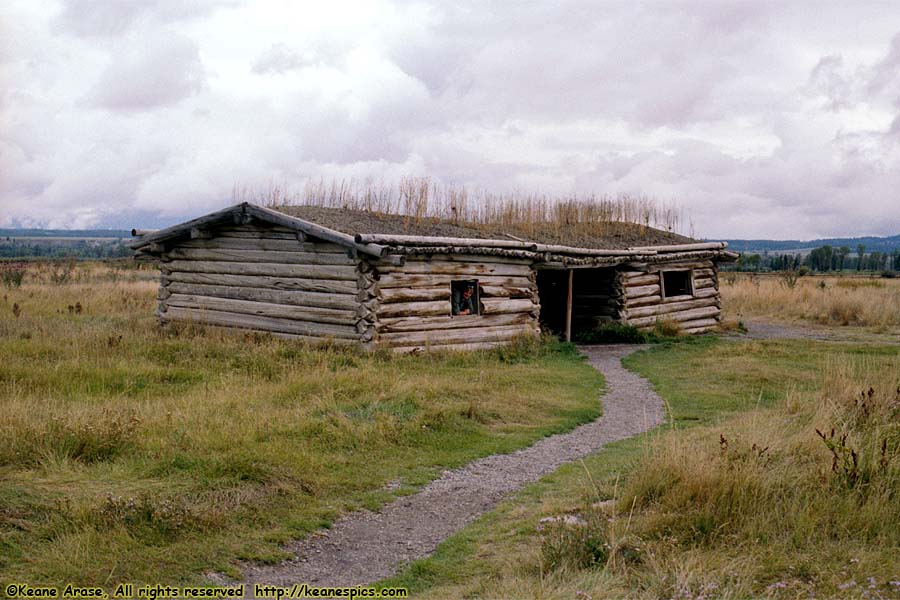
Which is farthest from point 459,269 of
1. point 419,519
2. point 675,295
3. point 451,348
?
point 419,519

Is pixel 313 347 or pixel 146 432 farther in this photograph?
pixel 313 347

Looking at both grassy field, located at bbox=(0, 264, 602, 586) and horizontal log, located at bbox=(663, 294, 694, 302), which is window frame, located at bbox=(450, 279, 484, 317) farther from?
horizontal log, located at bbox=(663, 294, 694, 302)

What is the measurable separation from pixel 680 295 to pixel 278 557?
65.2 feet

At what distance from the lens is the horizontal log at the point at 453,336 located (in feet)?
52.1

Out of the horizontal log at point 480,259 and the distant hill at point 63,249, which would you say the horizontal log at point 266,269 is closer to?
the horizontal log at point 480,259

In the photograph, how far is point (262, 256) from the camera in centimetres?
1741

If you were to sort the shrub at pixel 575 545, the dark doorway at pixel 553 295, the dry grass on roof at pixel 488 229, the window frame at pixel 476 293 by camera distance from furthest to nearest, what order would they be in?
the dark doorway at pixel 553 295 < the dry grass on roof at pixel 488 229 < the window frame at pixel 476 293 < the shrub at pixel 575 545

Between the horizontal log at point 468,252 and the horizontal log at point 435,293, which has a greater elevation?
the horizontal log at point 468,252

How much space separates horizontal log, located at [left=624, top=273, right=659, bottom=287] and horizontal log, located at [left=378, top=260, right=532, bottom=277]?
3979 mm

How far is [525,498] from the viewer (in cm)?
721

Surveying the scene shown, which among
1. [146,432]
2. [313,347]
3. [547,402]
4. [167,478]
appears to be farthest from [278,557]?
[313,347]

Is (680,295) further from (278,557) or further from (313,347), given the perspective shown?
(278,557)

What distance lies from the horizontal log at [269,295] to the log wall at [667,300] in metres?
8.62

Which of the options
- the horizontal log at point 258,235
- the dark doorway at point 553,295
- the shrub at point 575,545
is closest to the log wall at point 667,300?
the dark doorway at point 553,295
